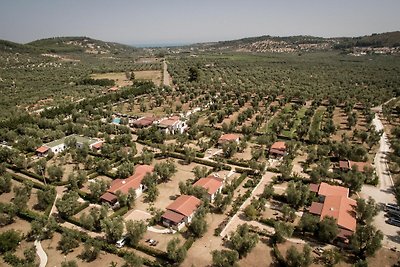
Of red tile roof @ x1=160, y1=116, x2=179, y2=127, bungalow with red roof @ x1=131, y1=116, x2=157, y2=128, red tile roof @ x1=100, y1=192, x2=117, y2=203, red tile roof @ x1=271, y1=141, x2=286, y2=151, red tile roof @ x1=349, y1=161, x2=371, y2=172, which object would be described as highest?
red tile roof @ x1=160, y1=116, x2=179, y2=127

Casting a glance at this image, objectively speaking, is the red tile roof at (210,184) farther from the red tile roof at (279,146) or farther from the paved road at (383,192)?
the paved road at (383,192)

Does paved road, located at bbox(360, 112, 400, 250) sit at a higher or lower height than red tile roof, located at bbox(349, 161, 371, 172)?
lower

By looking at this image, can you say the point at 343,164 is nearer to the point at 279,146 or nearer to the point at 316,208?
the point at 279,146

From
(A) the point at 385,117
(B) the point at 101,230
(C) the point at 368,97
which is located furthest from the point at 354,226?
A: (C) the point at 368,97

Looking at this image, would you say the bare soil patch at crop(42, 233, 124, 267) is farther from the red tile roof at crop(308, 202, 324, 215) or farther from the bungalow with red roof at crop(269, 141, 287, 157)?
the bungalow with red roof at crop(269, 141, 287, 157)

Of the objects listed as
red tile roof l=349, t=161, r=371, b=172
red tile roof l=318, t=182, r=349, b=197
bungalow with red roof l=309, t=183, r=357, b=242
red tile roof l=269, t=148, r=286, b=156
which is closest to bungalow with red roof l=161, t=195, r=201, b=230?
bungalow with red roof l=309, t=183, r=357, b=242

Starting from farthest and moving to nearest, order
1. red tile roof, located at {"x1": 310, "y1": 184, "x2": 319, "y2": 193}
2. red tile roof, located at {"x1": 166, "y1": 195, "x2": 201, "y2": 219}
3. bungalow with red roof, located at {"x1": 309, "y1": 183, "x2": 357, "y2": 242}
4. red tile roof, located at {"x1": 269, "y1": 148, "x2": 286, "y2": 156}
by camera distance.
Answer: red tile roof, located at {"x1": 269, "y1": 148, "x2": 286, "y2": 156} < red tile roof, located at {"x1": 310, "y1": 184, "x2": 319, "y2": 193} < red tile roof, located at {"x1": 166, "y1": 195, "x2": 201, "y2": 219} < bungalow with red roof, located at {"x1": 309, "y1": 183, "x2": 357, "y2": 242}

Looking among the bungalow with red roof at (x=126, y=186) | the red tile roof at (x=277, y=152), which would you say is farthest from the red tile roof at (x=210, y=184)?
the red tile roof at (x=277, y=152)
